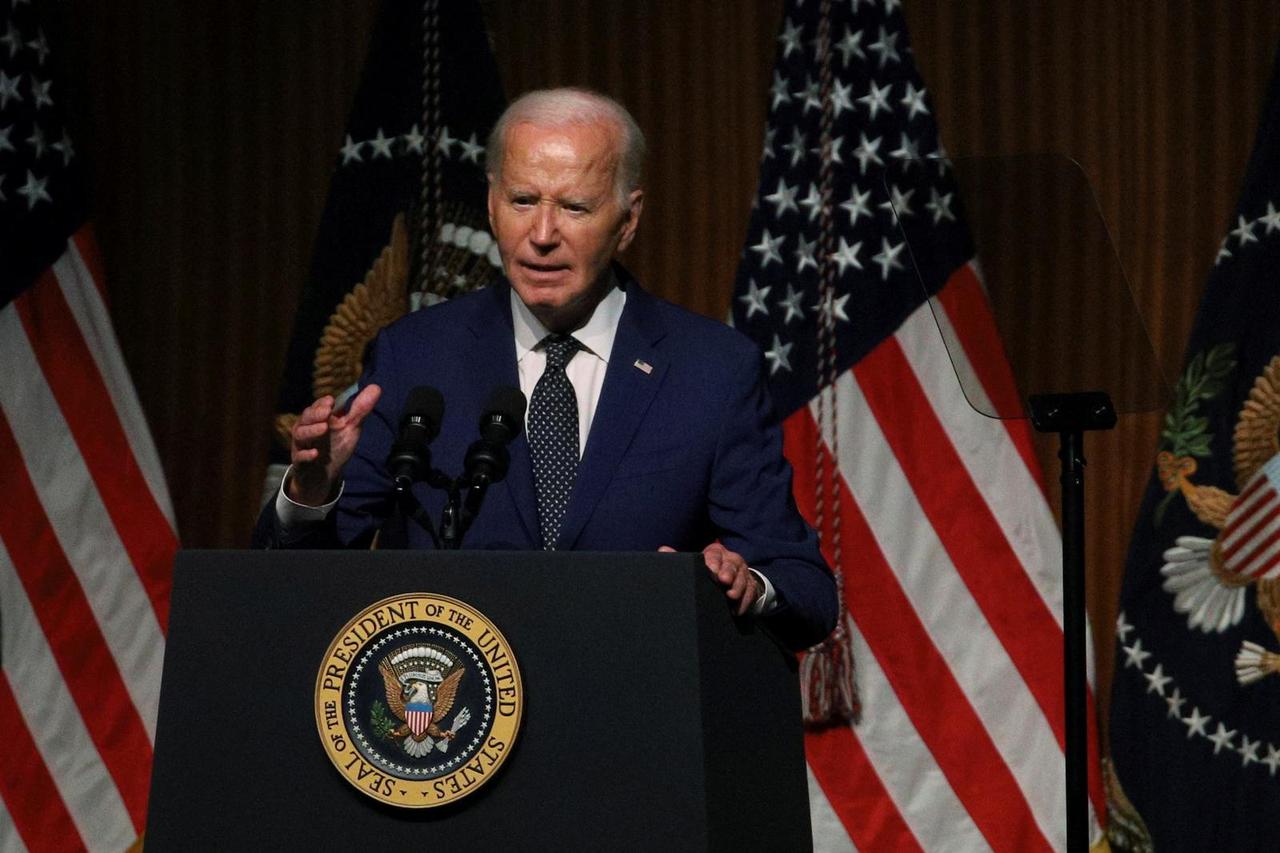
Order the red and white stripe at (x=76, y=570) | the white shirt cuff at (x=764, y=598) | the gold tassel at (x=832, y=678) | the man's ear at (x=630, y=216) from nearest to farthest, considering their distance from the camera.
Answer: the white shirt cuff at (x=764, y=598) < the man's ear at (x=630, y=216) < the gold tassel at (x=832, y=678) < the red and white stripe at (x=76, y=570)

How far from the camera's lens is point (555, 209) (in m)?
2.17

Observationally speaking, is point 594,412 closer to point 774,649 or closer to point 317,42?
point 774,649

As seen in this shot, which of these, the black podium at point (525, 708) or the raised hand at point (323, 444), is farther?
the raised hand at point (323, 444)

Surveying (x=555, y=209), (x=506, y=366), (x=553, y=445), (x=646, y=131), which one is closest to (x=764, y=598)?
(x=553, y=445)

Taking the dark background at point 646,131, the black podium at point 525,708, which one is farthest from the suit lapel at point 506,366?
the dark background at point 646,131

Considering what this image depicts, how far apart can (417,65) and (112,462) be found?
120cm

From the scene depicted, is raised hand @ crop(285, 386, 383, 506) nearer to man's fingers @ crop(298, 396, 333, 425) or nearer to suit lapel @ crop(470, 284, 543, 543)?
man's fingers @ crop(298, 396, 333, 425)

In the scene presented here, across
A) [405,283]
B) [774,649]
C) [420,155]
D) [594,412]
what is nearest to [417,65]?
[420,155]

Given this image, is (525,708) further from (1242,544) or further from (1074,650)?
(1242,544)

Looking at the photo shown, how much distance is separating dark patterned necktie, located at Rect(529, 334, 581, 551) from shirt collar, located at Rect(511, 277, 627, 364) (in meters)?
0.07

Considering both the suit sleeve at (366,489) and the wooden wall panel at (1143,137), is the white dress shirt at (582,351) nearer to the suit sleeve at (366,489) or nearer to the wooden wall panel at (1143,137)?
the suit sleeve at (366,489)

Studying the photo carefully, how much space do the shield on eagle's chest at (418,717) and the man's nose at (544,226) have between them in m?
0.80

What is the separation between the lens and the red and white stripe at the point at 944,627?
3551mm

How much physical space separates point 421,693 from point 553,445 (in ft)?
2.09
